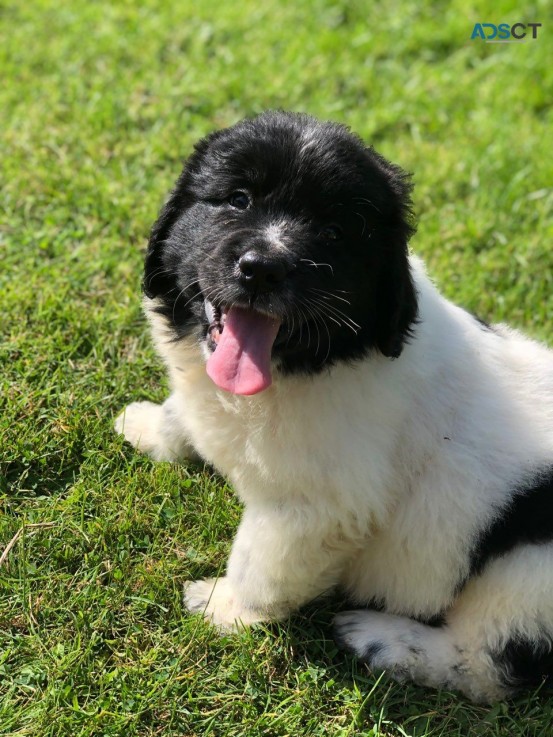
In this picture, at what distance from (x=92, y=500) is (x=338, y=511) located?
120 cm

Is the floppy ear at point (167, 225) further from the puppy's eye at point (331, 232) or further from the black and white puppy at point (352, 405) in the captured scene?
the puppy's eye at point (331, 232)

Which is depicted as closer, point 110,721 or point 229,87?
point 110,721

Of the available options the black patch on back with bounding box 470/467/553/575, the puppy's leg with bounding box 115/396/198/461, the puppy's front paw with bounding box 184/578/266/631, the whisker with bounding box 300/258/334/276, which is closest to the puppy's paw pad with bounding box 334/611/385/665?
the puppy's front paw with bounding box 184/578/266/631

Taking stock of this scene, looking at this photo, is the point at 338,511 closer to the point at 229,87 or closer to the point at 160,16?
the point at 229,87

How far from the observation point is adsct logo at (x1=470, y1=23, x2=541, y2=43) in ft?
21.3

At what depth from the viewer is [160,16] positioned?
6465 millimetres

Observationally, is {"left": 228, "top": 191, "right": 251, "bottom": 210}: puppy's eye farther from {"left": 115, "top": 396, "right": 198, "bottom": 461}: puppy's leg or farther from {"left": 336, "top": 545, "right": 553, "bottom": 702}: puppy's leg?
{"left": 336, "top": 545, "right": 553, "bottom": 702}: puppy's leg

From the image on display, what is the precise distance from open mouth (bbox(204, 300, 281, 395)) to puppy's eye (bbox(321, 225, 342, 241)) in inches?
12.7

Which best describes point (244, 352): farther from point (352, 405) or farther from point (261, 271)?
point (352, 405)

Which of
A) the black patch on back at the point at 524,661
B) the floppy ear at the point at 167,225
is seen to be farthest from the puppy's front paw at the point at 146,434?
the black patch on back at the point at 524,661

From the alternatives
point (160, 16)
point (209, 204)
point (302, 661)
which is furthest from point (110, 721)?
point (160, 16)

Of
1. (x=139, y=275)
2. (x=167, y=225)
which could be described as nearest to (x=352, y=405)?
(x=167, y=225)

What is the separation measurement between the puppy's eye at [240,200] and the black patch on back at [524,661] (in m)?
1.77

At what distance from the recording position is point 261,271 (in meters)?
2.56
